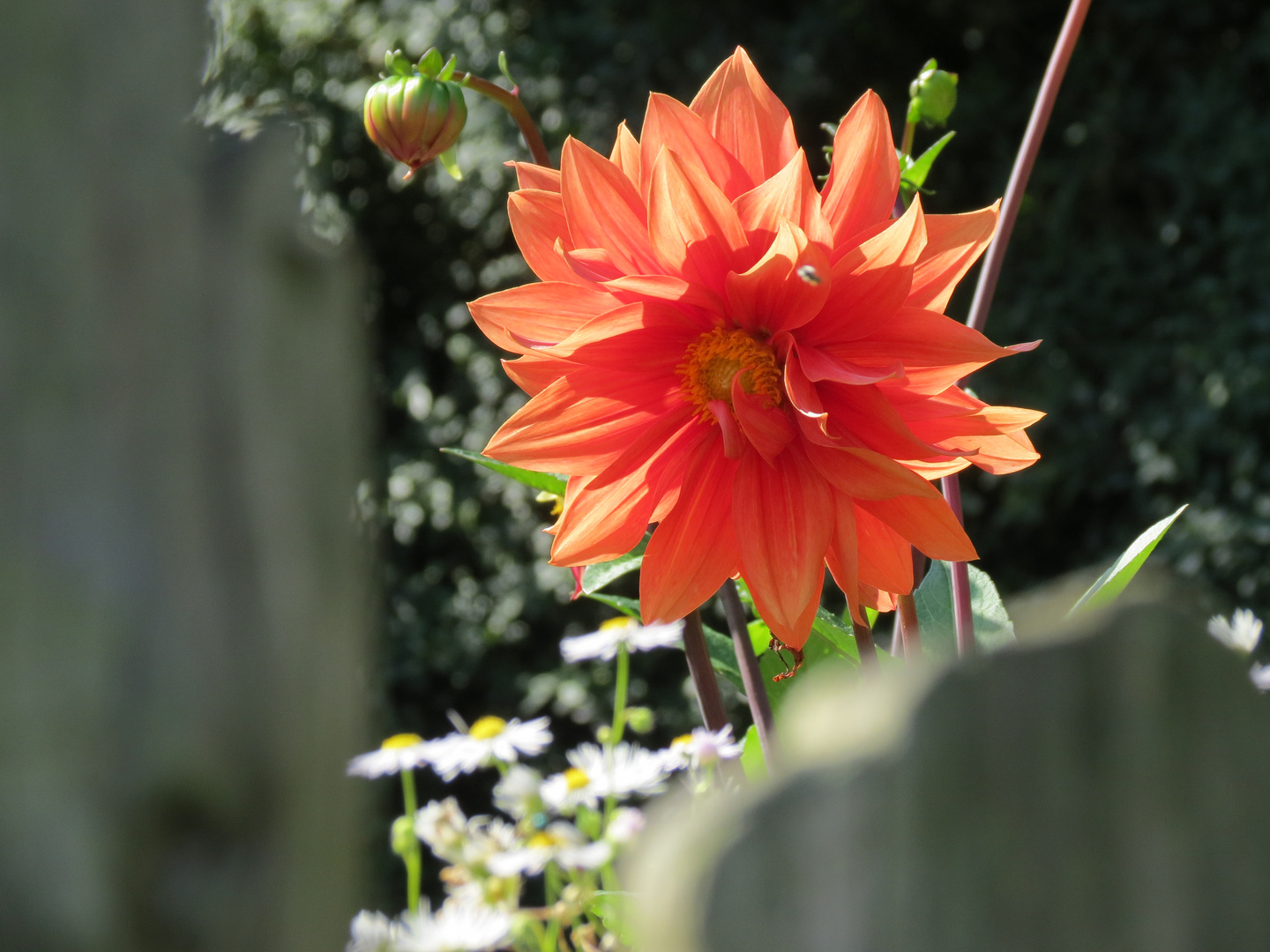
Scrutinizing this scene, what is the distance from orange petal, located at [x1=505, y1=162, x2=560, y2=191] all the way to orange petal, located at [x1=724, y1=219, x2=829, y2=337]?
113 millimetres

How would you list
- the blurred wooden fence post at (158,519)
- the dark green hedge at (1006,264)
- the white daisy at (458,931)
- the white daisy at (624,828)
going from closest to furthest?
the blurred wooden fence post at (158,519)
the white daisy at (458,931)
the white daisy at (624,828)
the dark green hedge at (1006,264)

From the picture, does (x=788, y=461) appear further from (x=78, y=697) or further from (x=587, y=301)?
(x=78, y=697)

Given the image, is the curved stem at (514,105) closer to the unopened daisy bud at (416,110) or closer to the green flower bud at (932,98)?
the unopened daisy bud at (416,110)

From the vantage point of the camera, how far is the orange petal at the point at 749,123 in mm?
567

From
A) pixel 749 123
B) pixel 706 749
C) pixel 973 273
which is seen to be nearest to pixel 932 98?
pixel 749 123

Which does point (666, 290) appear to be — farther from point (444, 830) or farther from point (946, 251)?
point (444, 830)

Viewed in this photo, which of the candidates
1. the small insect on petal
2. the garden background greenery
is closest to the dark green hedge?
the garden background greenery

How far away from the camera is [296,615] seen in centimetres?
27

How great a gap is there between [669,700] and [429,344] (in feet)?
2.73

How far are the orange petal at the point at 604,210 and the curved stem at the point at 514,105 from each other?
0.29 ft

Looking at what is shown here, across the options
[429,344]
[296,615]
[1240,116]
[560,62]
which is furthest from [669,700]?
[296,615]

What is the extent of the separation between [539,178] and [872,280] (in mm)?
191

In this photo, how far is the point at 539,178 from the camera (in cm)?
60

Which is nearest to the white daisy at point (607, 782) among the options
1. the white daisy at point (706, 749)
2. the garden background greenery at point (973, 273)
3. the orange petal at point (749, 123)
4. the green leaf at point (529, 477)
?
the white daisy at point (706, 749)
